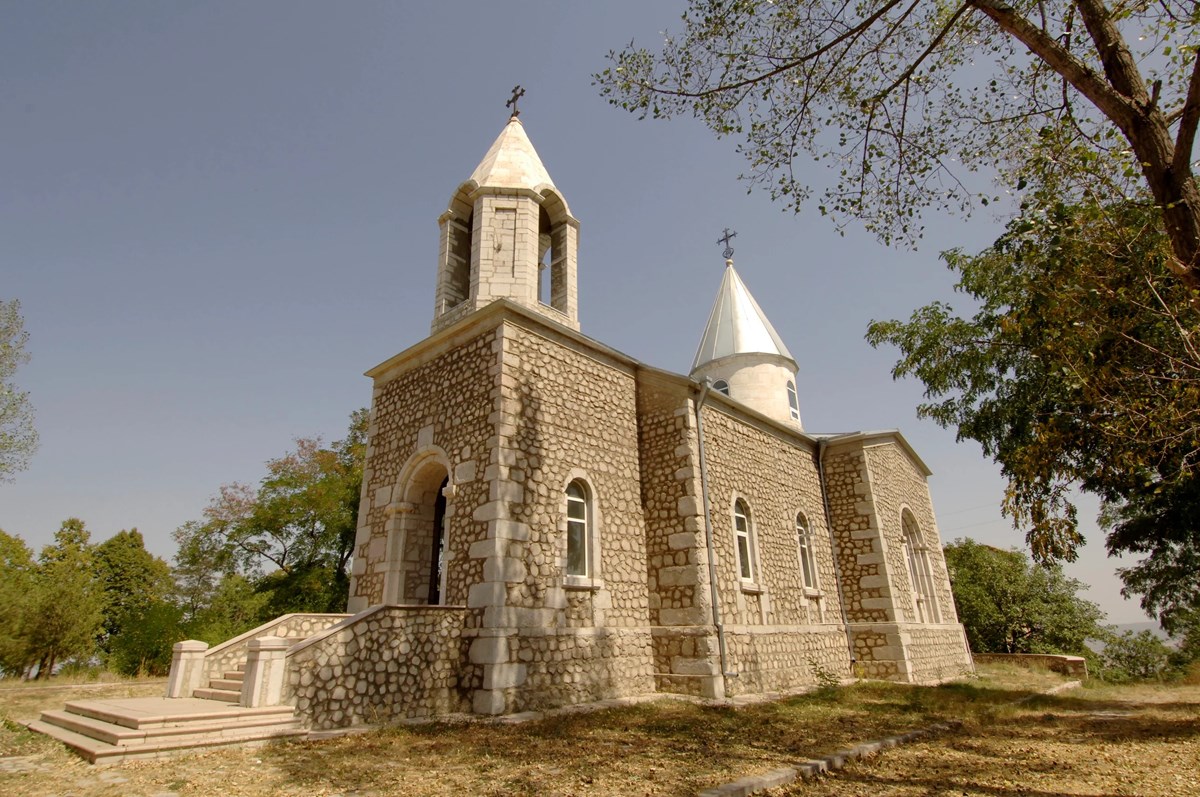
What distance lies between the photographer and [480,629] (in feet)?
29.2

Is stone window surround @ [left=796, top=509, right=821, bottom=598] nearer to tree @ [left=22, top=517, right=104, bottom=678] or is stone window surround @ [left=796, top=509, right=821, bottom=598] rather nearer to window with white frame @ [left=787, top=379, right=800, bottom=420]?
window with white frame @ [left=787, top=379, right=800, bottom=420]

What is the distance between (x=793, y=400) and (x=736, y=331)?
2997 mm

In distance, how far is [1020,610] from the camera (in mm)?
27406

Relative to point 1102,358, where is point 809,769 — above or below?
below

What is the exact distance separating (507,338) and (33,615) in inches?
681

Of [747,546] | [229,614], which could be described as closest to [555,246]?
[747,546]

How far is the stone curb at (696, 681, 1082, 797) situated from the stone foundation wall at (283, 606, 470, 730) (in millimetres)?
4545

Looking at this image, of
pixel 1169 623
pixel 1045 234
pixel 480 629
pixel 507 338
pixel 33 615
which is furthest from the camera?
pixel 1169 623

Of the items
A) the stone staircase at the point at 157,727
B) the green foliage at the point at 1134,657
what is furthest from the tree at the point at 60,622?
the green foliage at the point at 1134,657

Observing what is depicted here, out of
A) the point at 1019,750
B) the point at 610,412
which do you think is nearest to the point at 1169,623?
the point at 1019,750

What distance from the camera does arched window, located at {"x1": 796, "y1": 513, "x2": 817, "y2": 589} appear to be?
15.0 meters

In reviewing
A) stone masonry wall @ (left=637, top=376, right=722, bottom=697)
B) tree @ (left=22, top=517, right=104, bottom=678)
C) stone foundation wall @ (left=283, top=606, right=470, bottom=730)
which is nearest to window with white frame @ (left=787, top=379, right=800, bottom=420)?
stone masonry wall @ (left=637, top=376, right=722, bottom=697)

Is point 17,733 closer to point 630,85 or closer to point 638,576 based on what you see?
point 638,576

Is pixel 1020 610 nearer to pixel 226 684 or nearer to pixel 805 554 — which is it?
pixel 805 554
